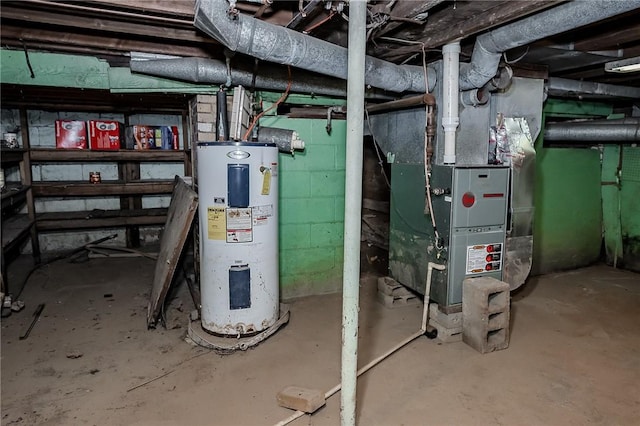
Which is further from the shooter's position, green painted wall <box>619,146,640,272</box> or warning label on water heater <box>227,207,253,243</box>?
green painted wall <box>619,146,640,272</box>

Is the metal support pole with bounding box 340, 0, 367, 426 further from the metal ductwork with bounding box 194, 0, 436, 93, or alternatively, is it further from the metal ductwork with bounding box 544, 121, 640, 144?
the metal ductwork with bounding box 544, 121, 640, 144

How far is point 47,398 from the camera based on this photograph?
7.05 feet

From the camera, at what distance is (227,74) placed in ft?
9.61

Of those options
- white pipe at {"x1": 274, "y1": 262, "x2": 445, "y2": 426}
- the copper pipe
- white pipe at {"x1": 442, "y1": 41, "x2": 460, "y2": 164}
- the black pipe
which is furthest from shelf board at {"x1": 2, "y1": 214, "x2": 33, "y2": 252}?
white pipe at {"x1": 442, "y1": 41, "x2": 460, "y2": 164}

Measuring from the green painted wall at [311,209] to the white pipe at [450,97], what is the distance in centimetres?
103

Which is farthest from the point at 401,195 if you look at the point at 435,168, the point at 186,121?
the point at 186,121

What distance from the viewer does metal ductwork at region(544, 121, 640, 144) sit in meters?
4.13

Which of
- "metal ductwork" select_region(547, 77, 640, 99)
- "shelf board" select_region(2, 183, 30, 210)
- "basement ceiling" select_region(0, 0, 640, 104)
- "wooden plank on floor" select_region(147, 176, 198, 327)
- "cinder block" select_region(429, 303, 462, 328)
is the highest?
"basement ceiling" select_region(0, 0, 640, 104)

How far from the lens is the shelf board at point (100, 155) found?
4.43 meters

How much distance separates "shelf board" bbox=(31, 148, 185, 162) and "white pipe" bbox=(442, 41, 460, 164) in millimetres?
3309

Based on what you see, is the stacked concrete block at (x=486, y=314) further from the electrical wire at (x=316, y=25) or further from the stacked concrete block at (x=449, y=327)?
the electrical wire at (x=316, y=25)

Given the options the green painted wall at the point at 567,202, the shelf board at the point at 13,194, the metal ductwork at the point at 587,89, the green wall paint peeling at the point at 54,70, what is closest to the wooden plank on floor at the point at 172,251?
the green wall paint peeling at the point at 54,70

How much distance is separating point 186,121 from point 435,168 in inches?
140

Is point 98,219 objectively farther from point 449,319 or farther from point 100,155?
point 449,319
